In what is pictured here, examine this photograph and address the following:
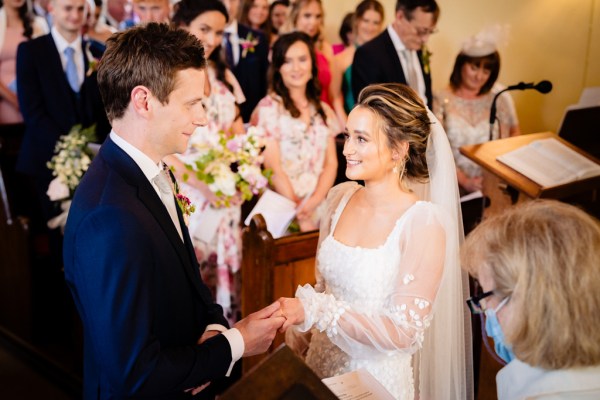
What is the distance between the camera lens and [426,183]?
261 centimetres

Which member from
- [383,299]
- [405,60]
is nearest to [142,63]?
[383,299]

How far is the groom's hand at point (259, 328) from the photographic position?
2.00 m

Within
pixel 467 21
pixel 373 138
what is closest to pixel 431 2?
pixel 467 21

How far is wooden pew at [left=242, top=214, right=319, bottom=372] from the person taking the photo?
123 inches

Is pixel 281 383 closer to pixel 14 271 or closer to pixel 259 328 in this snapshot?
pixel 259 328

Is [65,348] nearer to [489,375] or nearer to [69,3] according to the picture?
[69,3]

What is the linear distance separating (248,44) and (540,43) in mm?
3129

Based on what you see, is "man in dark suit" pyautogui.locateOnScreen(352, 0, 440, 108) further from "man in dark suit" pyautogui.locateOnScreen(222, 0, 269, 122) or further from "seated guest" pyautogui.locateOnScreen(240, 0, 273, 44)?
"seated guest" pyautogui.locateOnScreen(240, 0, 273, 44)

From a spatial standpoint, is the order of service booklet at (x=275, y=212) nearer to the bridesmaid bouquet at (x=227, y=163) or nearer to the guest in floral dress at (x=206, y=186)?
the bridesmaid bouquet at (x=227, y=163)

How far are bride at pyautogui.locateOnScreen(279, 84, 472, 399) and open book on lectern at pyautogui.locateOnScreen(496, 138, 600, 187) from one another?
1.41 meters

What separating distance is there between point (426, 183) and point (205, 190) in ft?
6.04

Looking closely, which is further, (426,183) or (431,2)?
(431,2)

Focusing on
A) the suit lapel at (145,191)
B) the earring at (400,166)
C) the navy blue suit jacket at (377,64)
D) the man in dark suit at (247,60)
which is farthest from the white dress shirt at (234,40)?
the suit lapel at (145,191)

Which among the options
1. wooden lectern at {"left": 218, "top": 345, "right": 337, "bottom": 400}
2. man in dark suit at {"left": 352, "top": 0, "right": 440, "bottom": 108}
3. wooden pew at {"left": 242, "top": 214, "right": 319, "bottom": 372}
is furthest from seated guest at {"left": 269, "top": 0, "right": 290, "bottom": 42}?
wooden lectern at {"left": 218, "top": 345, "right": 337, "bottom": 400}
